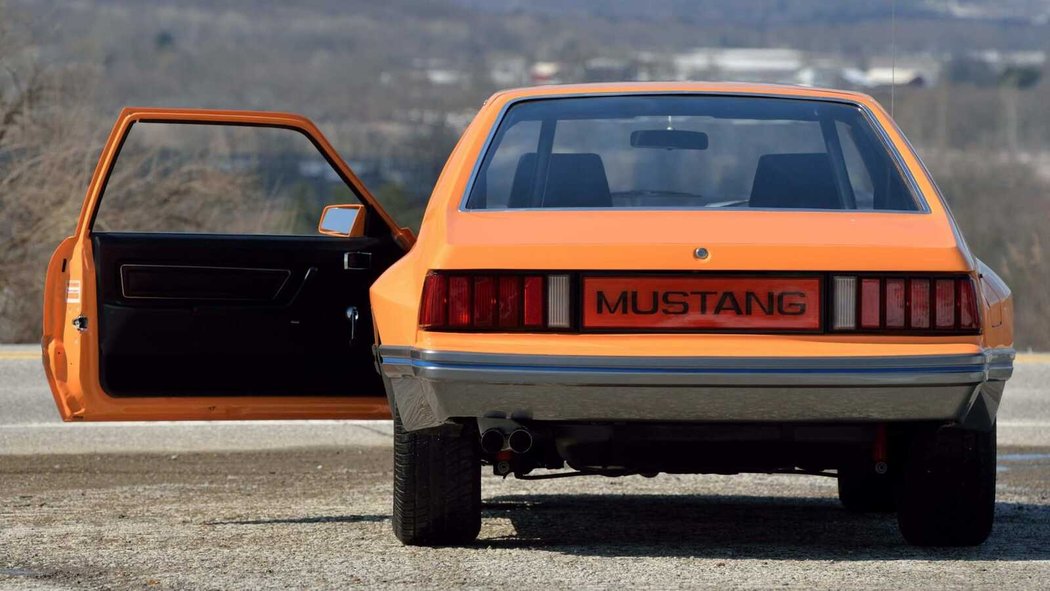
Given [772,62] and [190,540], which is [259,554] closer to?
[190,540]

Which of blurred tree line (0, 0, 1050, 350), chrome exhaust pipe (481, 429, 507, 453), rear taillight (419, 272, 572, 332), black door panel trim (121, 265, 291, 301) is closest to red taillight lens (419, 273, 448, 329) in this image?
rear taillight (419, 272, 572, 332)

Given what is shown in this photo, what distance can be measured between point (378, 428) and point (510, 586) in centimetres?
518

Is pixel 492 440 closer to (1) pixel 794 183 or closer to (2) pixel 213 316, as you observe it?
(1) pixel 794 183

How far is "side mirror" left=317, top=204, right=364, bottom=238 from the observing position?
646cm

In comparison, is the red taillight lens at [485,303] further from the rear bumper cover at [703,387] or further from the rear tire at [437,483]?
the rear tire at [437,483]

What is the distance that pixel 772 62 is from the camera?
142250 mm

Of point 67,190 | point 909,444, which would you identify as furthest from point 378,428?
point 67,190

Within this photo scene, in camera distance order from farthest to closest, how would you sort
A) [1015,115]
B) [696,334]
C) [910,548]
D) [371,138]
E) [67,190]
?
1. [1015,115]
2. [371,138]
3. [67,190]
4. [910,548]
5. [696,334]

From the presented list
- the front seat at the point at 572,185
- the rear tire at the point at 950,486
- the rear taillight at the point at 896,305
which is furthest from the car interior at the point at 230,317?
the rear taillight at the point at 896,305

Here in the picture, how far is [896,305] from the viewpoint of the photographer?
5004 mm

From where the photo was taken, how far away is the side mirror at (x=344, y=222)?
6.46m

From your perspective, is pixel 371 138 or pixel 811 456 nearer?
pixel 811 456

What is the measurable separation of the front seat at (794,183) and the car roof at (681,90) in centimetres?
30

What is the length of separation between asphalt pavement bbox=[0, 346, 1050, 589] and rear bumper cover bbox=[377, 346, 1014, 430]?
486 mm
